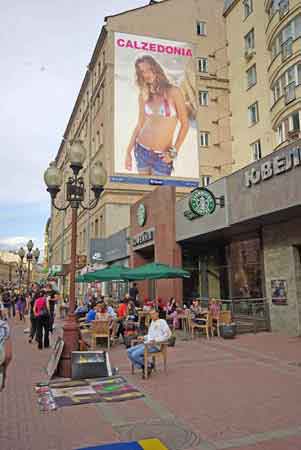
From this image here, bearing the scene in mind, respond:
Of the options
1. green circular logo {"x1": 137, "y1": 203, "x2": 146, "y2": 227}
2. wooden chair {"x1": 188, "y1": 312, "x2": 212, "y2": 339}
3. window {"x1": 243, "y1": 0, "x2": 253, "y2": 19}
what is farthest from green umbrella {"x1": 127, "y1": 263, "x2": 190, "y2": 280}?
window {"x1": 243, "y1": 0, "x2": 253, "y2": 19}

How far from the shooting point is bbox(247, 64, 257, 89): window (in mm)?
28741

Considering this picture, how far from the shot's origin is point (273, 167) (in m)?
13.0

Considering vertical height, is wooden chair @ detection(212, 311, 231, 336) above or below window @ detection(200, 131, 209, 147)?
below

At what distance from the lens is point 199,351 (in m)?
11.6

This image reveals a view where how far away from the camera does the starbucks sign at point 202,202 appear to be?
54.3 ft

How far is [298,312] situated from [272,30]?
17732mm

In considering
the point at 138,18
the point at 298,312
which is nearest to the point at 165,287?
the point at 298,312

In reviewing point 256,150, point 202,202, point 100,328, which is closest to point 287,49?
point 256,150

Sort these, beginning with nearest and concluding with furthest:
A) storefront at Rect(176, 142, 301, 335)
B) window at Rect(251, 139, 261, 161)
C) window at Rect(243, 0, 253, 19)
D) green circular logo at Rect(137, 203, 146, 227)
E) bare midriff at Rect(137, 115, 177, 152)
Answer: storefront at Rect(176, 142, 301, 335) < green circular logo at Rect(137, 203, 146, 227) < window at Rect(251, 139, 261, 161) < window at Rect(243, 0, 253, 19) < bare midriff at Rect(137, 115, 177, 152)

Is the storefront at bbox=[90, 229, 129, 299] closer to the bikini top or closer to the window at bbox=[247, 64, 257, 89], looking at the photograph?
the bikini top

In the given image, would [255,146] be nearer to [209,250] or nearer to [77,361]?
[209,250]

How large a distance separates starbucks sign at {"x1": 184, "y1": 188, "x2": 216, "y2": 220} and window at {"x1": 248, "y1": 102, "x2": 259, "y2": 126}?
13.5 m

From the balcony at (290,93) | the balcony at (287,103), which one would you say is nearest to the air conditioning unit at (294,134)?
the balcony at (287,103)

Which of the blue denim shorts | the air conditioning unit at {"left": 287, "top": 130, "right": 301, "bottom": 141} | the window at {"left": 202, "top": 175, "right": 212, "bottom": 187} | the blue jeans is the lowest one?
the blue jeans
